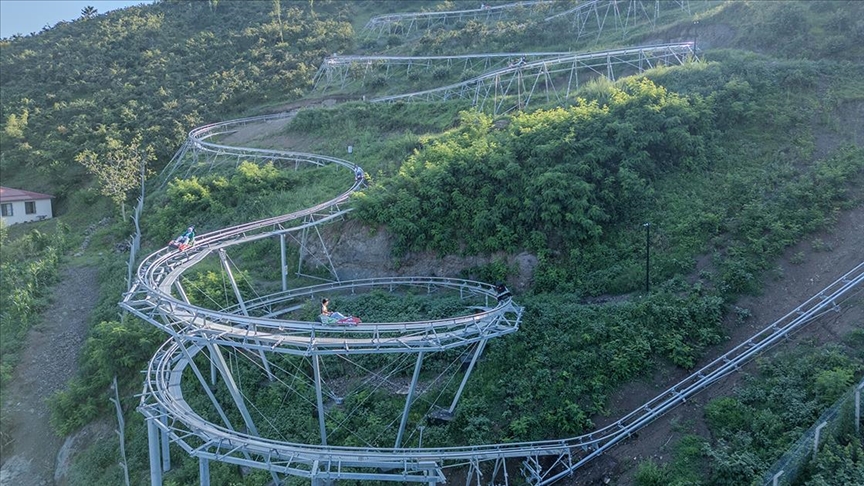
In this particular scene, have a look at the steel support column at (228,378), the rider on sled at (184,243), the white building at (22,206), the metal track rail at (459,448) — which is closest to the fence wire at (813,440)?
the metal track rail at (459,448)

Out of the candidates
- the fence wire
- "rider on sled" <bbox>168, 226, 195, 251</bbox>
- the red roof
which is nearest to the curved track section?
"rider on sled" <bbox>168, 226, 195, 251</bbox>

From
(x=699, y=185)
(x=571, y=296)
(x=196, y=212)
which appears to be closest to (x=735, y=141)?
(x=699, y=185)

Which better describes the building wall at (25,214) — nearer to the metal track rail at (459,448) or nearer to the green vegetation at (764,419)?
the metal track rail at (459,448)

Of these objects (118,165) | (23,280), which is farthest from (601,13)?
(23,280)

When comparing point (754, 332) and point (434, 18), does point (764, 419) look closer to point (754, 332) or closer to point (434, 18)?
point (754, 332)

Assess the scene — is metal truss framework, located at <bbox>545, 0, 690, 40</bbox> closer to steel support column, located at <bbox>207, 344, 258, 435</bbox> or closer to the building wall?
steel support column, located at <bbox>207, 344, 258, 435</bbox>

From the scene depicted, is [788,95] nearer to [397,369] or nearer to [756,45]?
[756,45]
